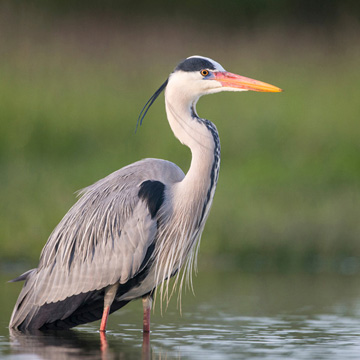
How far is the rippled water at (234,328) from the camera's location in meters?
7.63

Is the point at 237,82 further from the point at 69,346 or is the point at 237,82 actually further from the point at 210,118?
the point at 210,118

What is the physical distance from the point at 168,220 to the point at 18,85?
9183 mm

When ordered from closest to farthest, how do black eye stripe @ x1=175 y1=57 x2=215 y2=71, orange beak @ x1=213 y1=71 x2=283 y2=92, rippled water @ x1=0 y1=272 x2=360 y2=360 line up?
rippled water @ x1=0 y1=272 x2=360 y2=360 < orange beak @ x1=213 y1=71 x2=283 y2=92 < black eye stripe @ x1=175 y1=57 x2=215 y2=71

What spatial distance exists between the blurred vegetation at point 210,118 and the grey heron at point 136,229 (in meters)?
4.12

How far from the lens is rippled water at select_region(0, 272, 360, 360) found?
763 centimetres

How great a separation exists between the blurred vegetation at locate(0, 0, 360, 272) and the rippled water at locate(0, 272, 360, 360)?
1886 millimetres

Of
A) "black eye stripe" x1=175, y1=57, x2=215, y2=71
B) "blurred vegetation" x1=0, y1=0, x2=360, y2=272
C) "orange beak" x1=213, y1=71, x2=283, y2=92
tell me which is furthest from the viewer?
"blurred vegetation" x1=0, y1=0, x2=360, y2=272

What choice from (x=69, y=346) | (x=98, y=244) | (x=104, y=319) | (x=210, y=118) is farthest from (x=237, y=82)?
(x=210, y=118)

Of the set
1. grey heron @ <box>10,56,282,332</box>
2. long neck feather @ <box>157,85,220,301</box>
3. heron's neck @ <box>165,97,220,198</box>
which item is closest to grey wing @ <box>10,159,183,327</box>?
grey heron @ <box>10,56,282,332</box>

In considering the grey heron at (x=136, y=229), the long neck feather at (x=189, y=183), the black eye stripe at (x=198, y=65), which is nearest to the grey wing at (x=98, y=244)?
the grey heron at (x=136, y=229)

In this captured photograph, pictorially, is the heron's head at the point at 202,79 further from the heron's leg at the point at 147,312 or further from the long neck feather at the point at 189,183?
the heron's leg at the point at 147,312

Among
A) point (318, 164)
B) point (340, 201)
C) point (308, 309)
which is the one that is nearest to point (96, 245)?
point (308, 309)

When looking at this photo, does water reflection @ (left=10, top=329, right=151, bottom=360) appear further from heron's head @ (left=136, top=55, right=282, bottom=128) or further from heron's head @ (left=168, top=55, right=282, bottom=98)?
heron's head @ (left=168, top=55, right=282, bottom=98)

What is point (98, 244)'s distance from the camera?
8703mm
